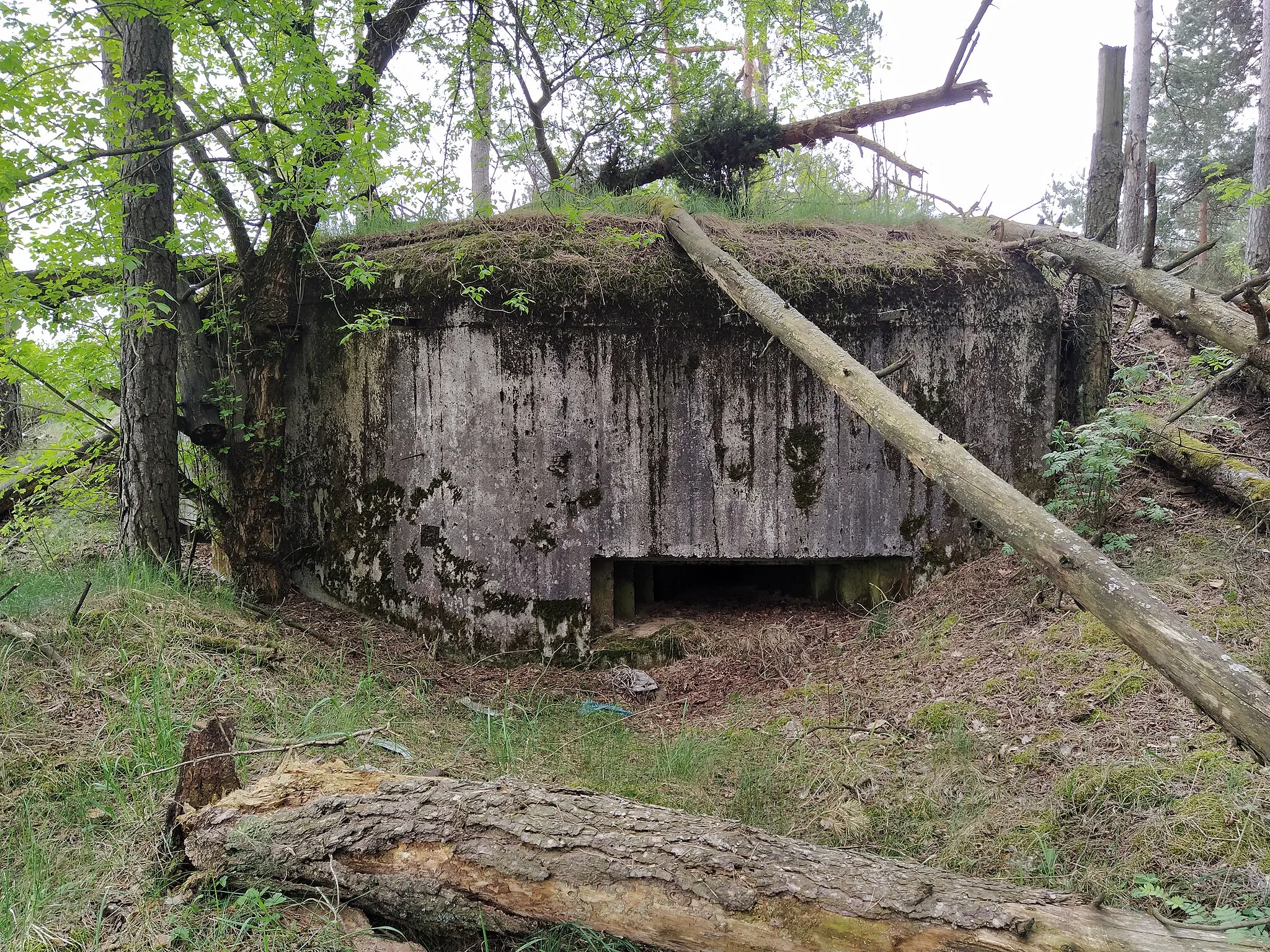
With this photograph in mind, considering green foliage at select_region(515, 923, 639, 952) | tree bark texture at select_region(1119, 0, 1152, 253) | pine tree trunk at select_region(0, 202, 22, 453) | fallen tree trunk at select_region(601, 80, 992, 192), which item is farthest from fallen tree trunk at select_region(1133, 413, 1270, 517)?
tree bark texture at select_region(1119, 0, 1152, 253)

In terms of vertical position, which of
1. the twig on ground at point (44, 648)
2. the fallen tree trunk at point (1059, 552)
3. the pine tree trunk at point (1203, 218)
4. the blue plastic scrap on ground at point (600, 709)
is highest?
the pine tree trunk at point (1203, 218)

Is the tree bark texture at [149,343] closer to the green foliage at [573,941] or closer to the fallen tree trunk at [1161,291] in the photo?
the green foliage at [573,941]

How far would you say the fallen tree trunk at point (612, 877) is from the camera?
2041 mm

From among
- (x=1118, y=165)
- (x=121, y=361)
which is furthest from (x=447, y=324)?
(x=1118, y=165)

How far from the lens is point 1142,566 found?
15.1 ft

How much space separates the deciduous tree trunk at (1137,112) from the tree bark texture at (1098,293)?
7583mm

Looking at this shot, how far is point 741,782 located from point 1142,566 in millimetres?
2755

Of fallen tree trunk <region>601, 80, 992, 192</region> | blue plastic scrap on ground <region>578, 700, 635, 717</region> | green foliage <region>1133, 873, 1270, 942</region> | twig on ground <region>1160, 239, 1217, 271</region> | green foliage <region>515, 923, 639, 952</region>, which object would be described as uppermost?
fallen tree trunk <region>601, 80, 992, 192</region>

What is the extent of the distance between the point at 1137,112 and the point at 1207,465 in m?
11.1

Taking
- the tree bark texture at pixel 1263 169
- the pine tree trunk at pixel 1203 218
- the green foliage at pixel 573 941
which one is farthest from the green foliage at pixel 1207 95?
the green foliage at pixel 573 941

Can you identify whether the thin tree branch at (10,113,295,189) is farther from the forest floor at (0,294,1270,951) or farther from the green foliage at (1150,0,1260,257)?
the green foliage at (1150,0,1260,257)

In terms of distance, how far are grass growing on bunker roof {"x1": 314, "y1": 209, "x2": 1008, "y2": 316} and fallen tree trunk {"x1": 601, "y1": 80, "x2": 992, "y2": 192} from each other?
1117 mm

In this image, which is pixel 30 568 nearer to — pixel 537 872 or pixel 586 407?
pixel 586 407

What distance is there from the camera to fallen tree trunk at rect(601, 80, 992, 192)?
19.6 feet
